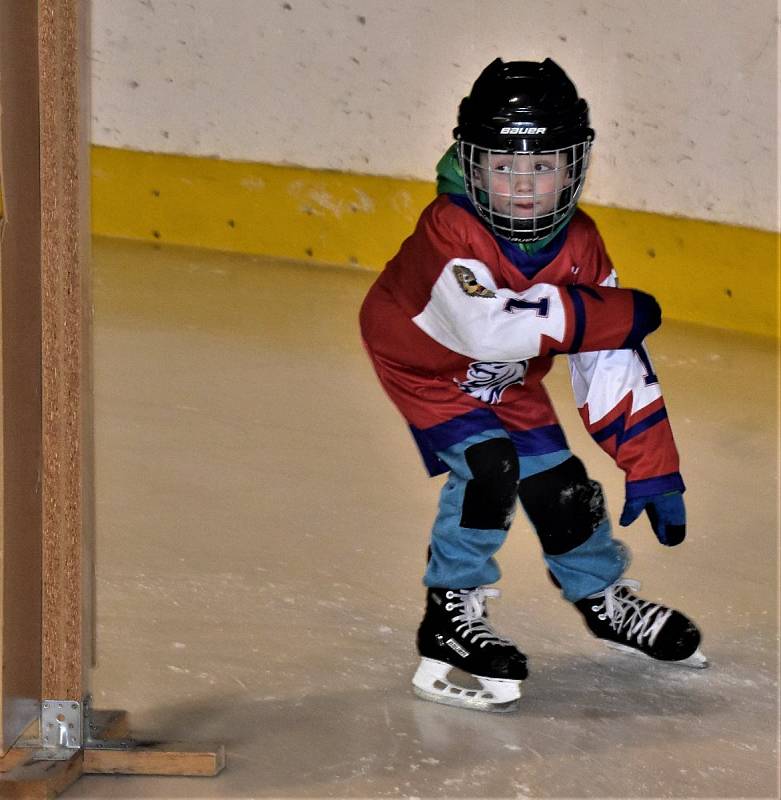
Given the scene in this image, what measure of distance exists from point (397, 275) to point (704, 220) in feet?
7.69

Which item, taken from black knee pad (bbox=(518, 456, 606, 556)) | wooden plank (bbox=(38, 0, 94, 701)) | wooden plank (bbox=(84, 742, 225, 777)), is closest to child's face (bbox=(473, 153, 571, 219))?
black knee pad (bbox=(518, 456, 606, 556))

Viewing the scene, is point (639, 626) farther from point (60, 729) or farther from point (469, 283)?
point (60, 729)

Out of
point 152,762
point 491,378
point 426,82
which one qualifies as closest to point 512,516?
point 491,378

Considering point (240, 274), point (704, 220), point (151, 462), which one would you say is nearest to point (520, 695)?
point (151, 462)

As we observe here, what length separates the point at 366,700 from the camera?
217 cm

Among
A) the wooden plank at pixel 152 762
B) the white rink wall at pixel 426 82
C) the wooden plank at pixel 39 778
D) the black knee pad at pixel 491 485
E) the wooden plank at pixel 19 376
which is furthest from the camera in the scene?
the white rink wall at pixel 426 82

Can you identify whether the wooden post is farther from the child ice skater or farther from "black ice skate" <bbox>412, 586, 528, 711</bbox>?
the child ice skater

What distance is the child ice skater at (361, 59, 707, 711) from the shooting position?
2.03m

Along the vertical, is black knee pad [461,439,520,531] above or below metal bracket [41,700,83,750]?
above

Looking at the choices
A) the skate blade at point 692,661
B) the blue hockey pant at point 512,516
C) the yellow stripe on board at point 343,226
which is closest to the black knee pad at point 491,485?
the blue hockey pant at point 512,516

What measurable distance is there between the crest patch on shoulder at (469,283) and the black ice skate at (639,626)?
58 cm

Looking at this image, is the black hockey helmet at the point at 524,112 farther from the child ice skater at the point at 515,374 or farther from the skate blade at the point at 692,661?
the skate blade at the point at 692,661

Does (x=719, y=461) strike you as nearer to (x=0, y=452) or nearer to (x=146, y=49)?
(x=0, y=452)

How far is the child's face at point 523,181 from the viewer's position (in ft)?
6.66
